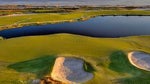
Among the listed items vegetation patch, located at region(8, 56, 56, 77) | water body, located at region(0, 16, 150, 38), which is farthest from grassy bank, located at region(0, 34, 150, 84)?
water body, located at region(0, 16, 150, 38)

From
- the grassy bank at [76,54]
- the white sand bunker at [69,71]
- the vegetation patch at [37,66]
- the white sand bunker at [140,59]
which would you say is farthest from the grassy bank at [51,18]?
the white sand bunker at [140,59]

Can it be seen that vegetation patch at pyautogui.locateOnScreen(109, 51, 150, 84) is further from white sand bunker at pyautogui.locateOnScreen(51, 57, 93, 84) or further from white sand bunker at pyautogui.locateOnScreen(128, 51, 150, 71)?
white sand bunker at pyautogui.locateOnScreen(51, 57, 93, 84)

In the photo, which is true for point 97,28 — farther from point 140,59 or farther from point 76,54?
point 140,59

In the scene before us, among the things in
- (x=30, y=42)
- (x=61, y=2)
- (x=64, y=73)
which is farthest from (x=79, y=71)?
(x=61, y=2)

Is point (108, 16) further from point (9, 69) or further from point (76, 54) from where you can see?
point (9, 69)

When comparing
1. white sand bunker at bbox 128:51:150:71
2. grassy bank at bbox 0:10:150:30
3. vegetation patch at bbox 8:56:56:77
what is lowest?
grassy bank at bbox 0:10:150:30
